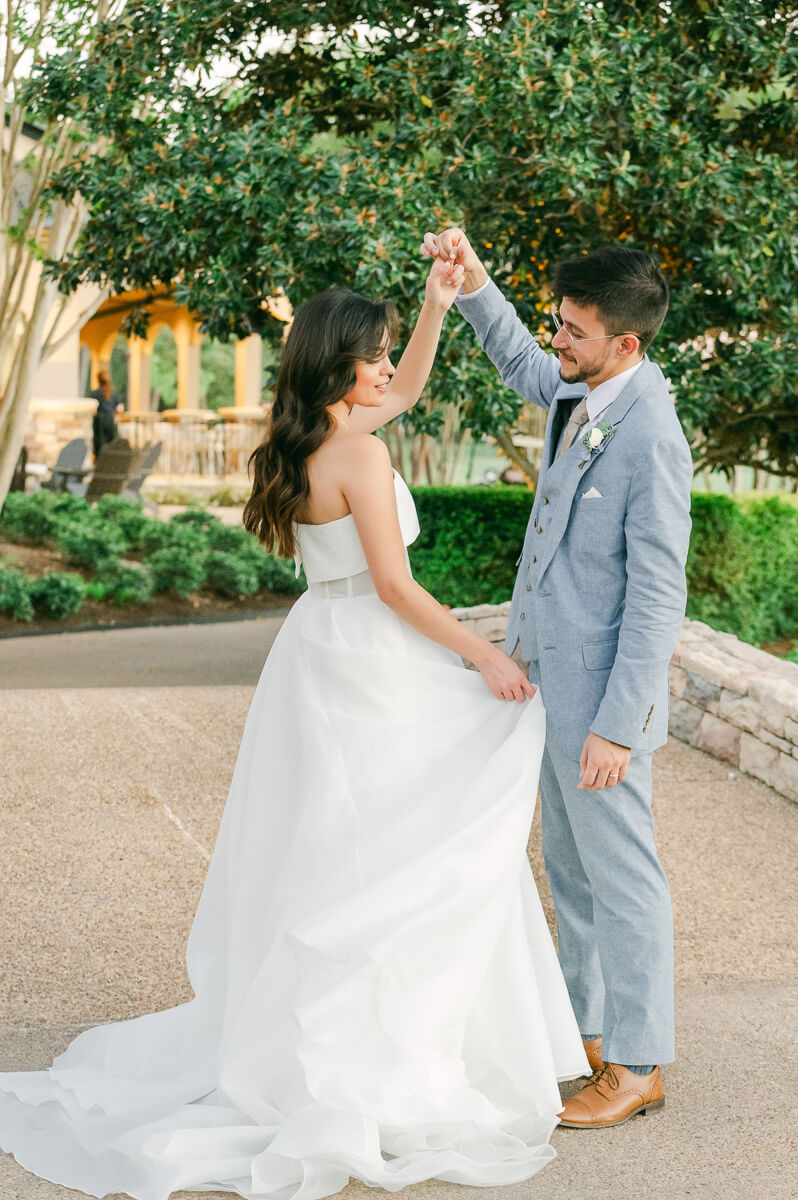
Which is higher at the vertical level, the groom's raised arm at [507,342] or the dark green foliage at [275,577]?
the groom's raised arm at [507,342]

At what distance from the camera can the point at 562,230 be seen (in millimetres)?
7172

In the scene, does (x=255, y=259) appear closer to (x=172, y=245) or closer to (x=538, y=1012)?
(x=172, y=245)

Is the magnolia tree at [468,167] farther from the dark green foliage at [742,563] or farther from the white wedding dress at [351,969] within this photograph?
the white wedding dress at [351,969]

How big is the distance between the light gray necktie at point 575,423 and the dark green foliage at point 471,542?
235 inches

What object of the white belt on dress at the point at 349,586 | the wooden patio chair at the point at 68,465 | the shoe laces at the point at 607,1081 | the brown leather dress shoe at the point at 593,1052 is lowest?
Answer: the brown leather dress shoe at the point at 593,1052

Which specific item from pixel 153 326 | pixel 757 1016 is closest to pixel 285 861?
pixel 757 1016

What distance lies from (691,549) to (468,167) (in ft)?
12.5

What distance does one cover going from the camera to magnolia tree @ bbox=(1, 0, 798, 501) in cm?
617

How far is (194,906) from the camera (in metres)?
4.48

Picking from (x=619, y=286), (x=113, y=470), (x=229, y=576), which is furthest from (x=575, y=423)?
(x=113, y=470)

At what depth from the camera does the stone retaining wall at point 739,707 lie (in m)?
5.82

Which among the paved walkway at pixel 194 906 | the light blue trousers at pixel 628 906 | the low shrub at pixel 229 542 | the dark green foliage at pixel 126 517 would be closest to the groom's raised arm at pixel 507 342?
the light blue trousers at pixel 628 906

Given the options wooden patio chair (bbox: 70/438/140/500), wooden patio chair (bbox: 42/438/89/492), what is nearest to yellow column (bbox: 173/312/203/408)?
wooden patio chair (bbox: 42/438/89/492)

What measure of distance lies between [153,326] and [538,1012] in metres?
22.6
